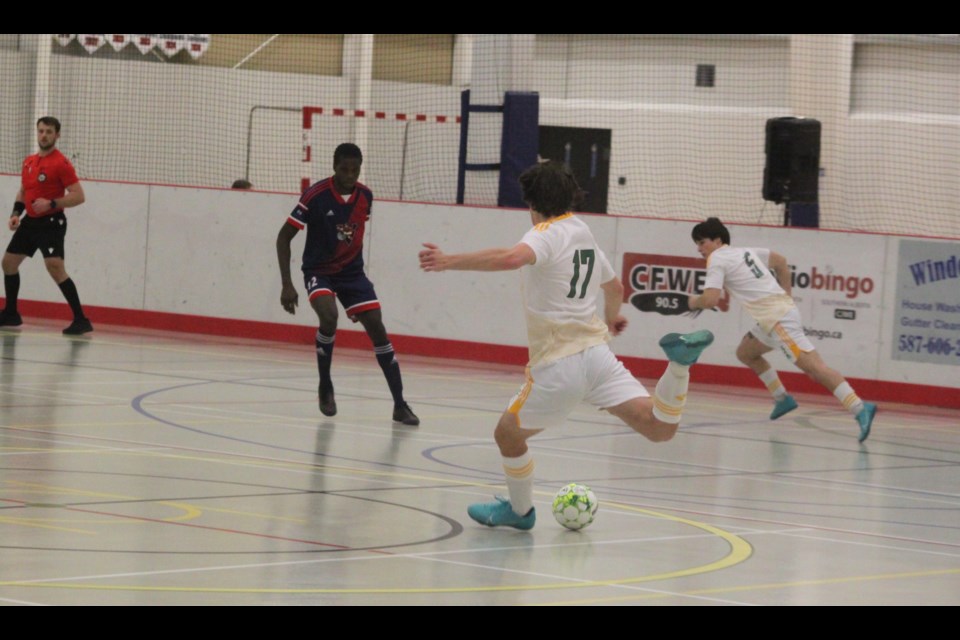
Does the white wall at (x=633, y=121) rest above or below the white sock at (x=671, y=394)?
above

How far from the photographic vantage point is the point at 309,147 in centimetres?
3005

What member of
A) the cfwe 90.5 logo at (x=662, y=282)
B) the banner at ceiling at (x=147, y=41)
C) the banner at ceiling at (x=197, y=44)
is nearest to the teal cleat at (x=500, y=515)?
the cfwe 90.5 logo at (x=662, y=282)

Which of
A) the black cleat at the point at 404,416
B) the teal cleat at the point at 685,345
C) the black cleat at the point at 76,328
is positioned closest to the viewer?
the teal cleat at the point at 685,345

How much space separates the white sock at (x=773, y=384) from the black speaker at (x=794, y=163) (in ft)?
15.7

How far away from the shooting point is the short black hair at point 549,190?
8695mm

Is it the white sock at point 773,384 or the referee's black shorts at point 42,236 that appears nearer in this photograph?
the white sock at point 773,384

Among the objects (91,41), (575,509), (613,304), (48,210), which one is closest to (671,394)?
(575,509)

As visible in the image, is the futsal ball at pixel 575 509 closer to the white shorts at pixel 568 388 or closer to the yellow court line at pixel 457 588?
the white shorts at pixel 568 388

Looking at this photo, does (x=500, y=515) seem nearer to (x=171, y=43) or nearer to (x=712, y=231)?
(x=712, y=231)

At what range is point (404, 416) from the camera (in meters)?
13.5

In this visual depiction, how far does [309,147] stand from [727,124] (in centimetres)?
889

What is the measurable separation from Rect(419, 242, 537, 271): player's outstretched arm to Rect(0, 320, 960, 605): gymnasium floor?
4.45 feet

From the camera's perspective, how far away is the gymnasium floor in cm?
714
